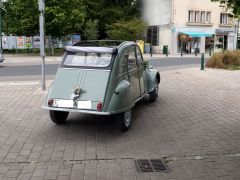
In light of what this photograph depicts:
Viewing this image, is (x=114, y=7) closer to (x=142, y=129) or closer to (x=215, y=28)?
(x=215, y=28)

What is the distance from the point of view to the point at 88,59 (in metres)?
6.84

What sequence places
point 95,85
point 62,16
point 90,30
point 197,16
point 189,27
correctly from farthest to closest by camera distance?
point 197,16
point 189,27
point 90,30
point 62,16
point 95,85

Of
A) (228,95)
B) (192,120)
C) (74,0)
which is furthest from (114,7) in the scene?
(192,120)

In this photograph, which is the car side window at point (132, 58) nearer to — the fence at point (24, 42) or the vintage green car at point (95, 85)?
the vintage green car at point (95, 85)

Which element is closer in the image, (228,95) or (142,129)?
(142,129)

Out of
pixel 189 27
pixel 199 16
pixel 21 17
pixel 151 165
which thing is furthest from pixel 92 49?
pixel 199 16

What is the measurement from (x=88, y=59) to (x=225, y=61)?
48.7 feet

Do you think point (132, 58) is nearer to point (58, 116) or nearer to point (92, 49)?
point (92, 49)

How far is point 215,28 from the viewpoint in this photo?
41.9 m

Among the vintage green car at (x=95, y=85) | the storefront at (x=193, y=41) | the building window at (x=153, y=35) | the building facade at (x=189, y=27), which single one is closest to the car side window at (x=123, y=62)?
the vintage green car at (x=95, y=85)

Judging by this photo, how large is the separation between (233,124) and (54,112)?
11.6ft

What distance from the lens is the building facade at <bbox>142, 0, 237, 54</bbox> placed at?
129 feet

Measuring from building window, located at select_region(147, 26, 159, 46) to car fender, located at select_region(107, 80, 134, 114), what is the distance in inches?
1414

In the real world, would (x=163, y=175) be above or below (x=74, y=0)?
below
